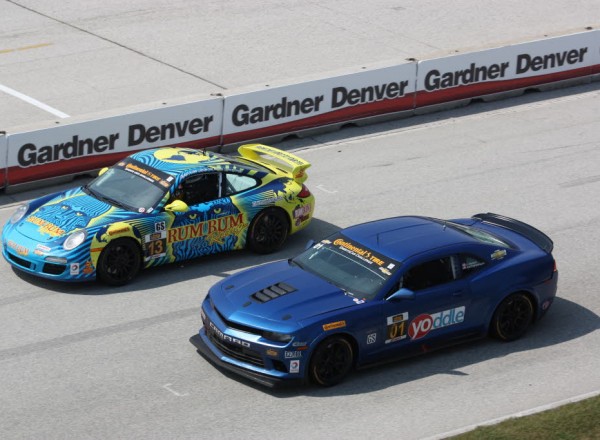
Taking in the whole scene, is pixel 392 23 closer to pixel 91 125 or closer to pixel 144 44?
pixel 144 44

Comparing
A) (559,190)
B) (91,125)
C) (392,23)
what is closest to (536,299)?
(559,190)

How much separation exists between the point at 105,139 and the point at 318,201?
3.57 meters

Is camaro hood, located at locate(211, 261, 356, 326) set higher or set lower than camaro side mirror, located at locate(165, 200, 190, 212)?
higher

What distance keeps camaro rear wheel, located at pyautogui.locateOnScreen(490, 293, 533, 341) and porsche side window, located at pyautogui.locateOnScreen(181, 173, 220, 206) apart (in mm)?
4246

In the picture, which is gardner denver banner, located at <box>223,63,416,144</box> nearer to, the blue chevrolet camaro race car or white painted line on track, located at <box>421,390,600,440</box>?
the blue chevrolet camaro race car

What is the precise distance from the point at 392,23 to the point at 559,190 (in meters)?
11.8

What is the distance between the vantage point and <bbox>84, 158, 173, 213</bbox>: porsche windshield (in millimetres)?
14828

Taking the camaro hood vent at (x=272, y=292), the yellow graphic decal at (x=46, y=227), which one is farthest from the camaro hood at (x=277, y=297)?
the yellow graphic decal at (x=46, y=227)

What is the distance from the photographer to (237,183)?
15648mm

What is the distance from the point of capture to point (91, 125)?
18.3m

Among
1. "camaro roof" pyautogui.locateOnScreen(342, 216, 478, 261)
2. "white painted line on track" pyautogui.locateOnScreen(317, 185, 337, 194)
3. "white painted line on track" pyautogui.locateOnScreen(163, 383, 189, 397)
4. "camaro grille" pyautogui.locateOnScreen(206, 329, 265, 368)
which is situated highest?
"camaro roof" pyautogui.locateOnScreen(342, 216, 478, 261)

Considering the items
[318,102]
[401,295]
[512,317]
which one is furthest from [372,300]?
[318,102]

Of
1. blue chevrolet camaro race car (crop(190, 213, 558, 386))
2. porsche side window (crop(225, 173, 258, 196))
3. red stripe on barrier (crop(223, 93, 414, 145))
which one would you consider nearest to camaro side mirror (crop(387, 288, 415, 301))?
blue chevrolet camaro race car (crop(190, 213, 558, 386))

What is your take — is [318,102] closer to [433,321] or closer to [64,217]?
[64,217]
